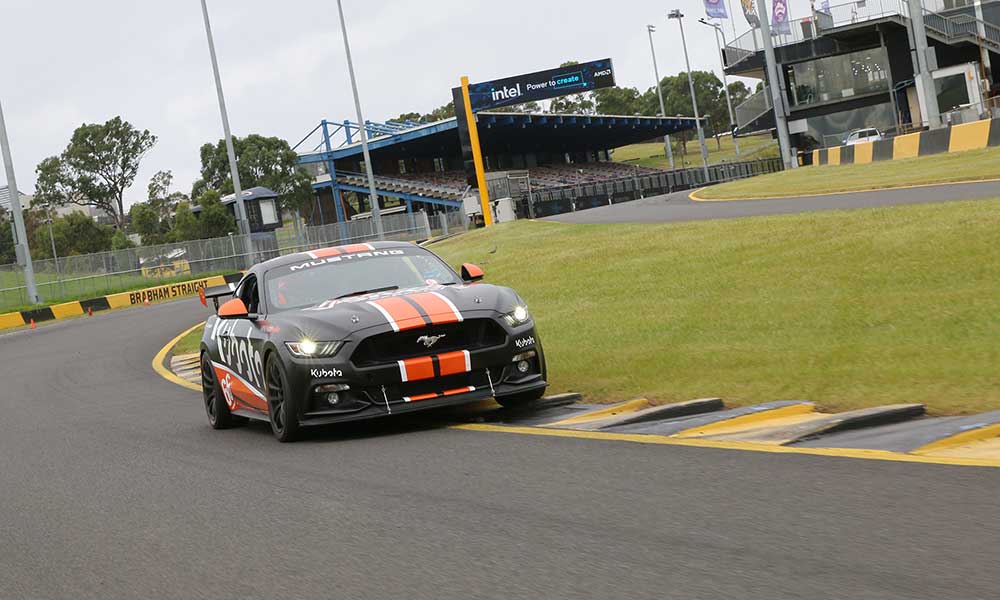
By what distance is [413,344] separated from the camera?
802 centimetres

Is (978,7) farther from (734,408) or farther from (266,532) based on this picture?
(266,532)

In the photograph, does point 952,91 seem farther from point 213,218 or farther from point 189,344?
point 213,218

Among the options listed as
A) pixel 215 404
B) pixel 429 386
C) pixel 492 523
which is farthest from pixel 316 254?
pixel 492 523

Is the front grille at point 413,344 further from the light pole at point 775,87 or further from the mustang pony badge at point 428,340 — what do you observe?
the light pole at point 775,87

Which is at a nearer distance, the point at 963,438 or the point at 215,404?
the point at 963,438

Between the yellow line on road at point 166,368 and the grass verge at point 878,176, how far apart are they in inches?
517

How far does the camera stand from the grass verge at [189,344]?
19.0 meters

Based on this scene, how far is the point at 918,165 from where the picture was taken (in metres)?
27.2

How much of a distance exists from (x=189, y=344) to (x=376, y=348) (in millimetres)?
12685

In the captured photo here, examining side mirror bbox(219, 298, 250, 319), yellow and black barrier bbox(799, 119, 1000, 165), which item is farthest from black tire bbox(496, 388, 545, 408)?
yellow and black barrier bbox(799, 119, 1000, 165)

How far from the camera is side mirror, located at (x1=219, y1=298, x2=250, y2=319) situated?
906 cm

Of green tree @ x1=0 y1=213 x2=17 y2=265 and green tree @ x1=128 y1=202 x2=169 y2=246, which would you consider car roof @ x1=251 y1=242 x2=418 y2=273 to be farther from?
green tree @ x1=0 y1=213 x2=17 y2=265

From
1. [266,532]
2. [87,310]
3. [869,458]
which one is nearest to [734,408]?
[869,458]

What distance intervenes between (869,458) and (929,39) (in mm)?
53604
